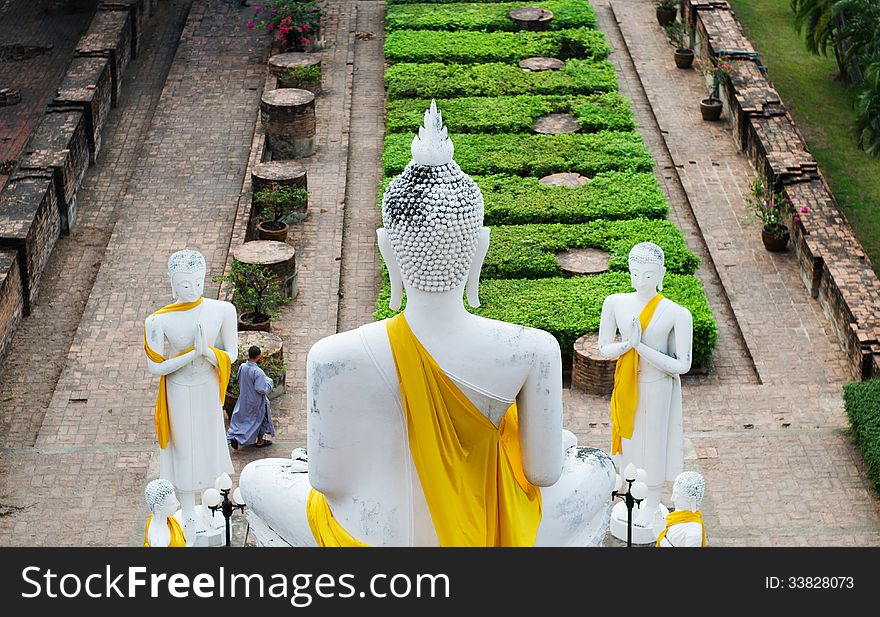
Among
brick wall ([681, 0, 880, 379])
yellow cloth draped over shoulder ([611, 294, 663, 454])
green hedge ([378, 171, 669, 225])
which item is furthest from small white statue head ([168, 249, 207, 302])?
green hedge ([378, 171, 669, 225])

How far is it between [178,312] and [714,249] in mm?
9012

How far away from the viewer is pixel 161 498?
42.9 ft

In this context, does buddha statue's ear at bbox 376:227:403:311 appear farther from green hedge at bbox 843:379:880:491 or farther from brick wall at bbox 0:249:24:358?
brick wall at bbox 0:249:24:358

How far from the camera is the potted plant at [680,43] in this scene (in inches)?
1078

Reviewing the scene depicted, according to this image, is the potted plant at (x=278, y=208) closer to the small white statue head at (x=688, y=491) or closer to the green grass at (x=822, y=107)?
the green grass at (x=822, y=107)

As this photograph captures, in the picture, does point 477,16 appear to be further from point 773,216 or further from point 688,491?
point 688,491

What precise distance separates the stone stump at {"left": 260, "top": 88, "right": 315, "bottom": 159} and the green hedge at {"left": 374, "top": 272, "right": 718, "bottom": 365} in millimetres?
4570

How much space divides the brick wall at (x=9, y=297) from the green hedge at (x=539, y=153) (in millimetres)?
5309

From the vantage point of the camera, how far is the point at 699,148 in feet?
80.7

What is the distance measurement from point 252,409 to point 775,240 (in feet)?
23.8

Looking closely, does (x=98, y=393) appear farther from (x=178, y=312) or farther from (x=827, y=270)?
(x=827, y=270)

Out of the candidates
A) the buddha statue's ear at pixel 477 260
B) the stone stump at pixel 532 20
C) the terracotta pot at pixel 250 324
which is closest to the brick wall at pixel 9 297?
the terracotta pot at pixel 250 324

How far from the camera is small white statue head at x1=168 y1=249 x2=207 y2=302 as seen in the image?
14117 millimetres

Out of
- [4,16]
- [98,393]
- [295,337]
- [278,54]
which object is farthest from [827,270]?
[4,16]
